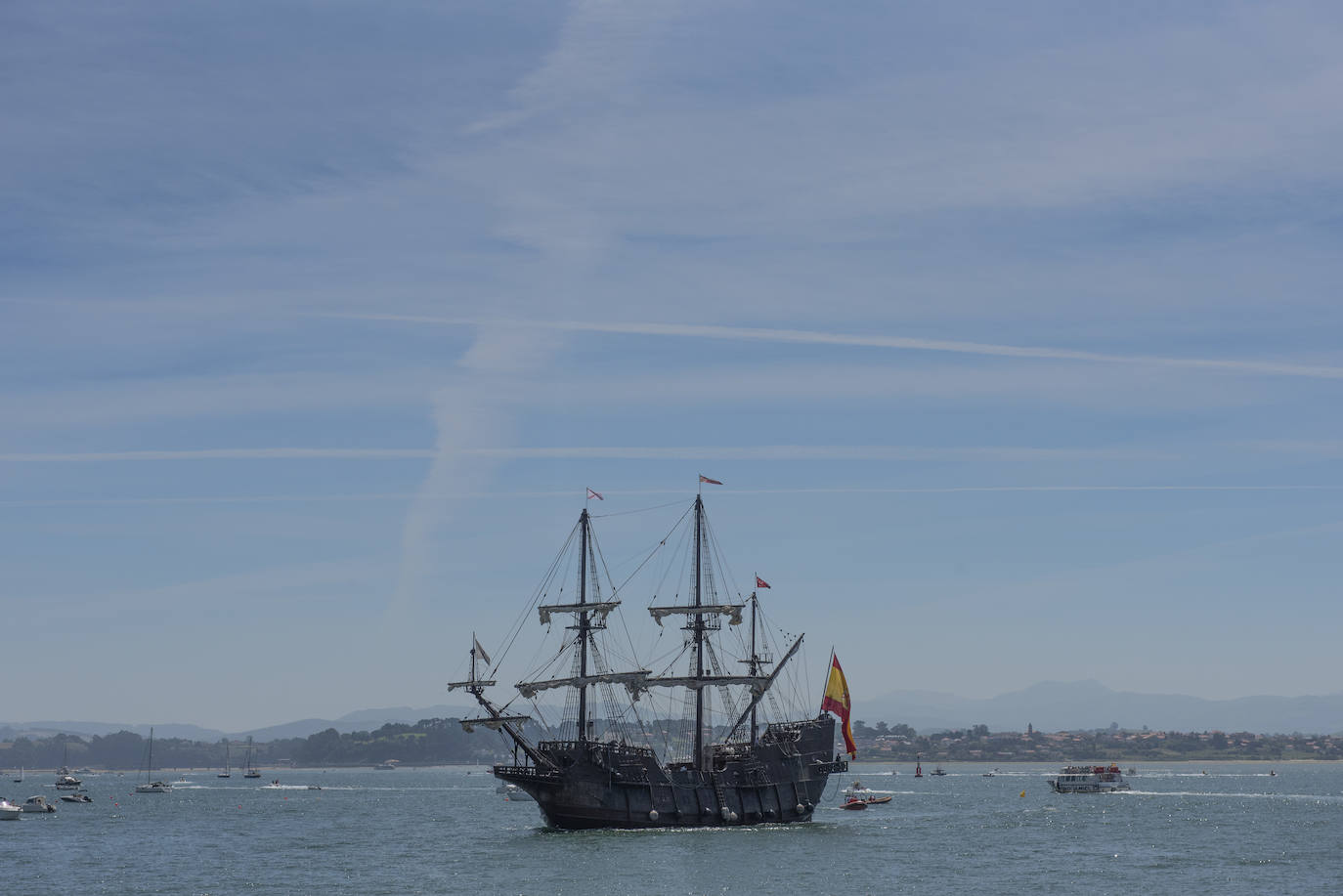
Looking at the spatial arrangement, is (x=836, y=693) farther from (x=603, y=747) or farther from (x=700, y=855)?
(x=700, y=855)

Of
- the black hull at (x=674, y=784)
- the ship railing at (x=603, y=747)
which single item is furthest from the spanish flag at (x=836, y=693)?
the ship railing at (x=603, y=747)

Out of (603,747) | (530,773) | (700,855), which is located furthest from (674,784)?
(700,855)

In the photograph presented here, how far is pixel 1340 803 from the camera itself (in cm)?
17162

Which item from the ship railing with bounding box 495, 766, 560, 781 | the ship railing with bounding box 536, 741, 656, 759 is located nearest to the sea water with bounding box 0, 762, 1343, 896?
the ship railing with bounding box 495, 766, 560, 781

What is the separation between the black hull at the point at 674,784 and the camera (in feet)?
331

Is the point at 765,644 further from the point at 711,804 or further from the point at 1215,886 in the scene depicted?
the point at 1215,886

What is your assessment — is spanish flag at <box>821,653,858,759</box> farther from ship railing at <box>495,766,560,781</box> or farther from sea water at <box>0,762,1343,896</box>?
ship railing at <box>495,766,560,781</box>

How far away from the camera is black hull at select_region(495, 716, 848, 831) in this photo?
331 ft

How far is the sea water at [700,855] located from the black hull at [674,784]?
1.47 meters

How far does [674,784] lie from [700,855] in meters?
16.9

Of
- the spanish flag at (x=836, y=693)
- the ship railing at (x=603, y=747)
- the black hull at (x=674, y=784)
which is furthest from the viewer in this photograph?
the spanish flag at (x=836, y=693)

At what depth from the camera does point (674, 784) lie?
10438 centimetres

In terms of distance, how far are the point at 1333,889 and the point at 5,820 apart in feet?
413

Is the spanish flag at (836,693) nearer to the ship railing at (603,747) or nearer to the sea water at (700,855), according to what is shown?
the sea water at (700,855)
